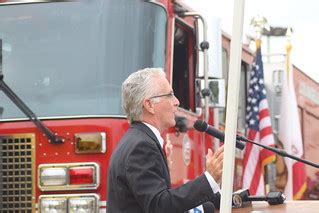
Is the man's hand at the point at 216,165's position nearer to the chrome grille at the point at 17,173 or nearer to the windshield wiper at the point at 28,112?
the windshield wiper at the point at 28,112

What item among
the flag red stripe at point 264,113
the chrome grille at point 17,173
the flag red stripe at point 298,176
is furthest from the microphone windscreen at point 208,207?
the flag red stripe at point 298,176

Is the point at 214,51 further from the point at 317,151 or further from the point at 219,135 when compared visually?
the point at 317,151

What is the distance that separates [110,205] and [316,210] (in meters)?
0.82

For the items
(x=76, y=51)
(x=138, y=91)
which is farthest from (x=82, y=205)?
(x=138, y=91)

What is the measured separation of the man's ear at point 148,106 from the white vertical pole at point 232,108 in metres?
0.52

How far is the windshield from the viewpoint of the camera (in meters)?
5.43

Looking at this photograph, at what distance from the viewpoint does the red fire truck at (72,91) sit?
523cm

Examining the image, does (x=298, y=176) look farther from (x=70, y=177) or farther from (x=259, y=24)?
(x=70, y=177)

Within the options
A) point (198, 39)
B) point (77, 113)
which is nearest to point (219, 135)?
point (77, 113)

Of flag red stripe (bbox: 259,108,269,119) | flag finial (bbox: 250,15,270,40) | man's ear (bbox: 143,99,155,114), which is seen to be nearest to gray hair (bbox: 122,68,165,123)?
man's ear (bbox: 143,99,155,114)

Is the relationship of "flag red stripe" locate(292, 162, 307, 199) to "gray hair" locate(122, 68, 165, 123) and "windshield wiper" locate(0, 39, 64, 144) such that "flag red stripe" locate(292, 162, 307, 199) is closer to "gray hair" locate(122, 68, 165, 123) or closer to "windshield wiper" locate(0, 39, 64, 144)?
"windshield wiper" locate(0, 39, 64, 144)

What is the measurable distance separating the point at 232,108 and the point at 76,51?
9.52 ft

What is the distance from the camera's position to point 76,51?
5.57m

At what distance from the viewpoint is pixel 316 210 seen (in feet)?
10.5
